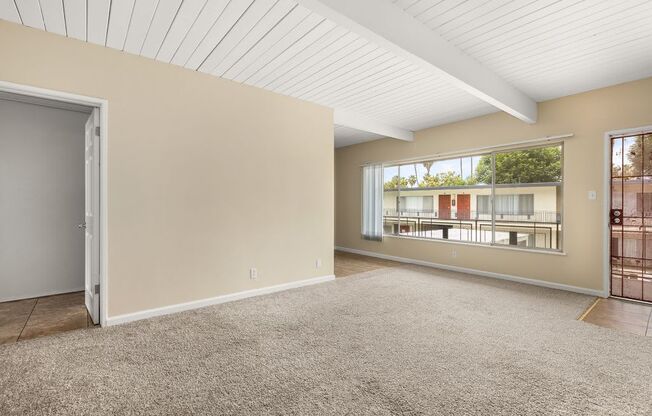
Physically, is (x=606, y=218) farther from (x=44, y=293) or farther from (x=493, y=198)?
(x=44, y=293)

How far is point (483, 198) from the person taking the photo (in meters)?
5.30

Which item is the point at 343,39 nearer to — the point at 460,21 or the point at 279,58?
the point at 279,58

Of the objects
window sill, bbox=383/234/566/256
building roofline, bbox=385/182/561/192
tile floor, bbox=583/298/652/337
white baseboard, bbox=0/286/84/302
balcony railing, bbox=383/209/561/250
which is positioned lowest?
tile floor, bbox=583/298/652/337

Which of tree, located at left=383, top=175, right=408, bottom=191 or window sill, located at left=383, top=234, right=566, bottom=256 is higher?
tree, located at left=383, top=175, right=408, bottom=191

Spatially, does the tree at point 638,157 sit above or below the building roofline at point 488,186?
above

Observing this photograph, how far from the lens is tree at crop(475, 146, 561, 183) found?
4.50 metres

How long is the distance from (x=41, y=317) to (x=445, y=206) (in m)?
5.87

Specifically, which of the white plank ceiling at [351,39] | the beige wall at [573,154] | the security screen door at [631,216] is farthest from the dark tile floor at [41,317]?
the security screen door at [631,216]

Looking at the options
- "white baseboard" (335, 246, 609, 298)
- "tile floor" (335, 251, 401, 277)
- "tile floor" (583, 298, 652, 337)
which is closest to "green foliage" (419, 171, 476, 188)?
"white baseboard" (335, 246, 609, 298)

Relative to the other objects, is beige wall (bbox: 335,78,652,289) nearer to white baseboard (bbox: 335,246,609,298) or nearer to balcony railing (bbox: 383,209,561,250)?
white baseboard (bbox: 335,246,609,298)

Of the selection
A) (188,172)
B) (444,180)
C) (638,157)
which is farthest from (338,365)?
(444,180)

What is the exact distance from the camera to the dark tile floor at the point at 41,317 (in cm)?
280

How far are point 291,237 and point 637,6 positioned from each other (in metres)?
3.88

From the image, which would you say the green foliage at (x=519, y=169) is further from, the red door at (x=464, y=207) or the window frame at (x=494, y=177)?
the red door at (x=464, y=207)
